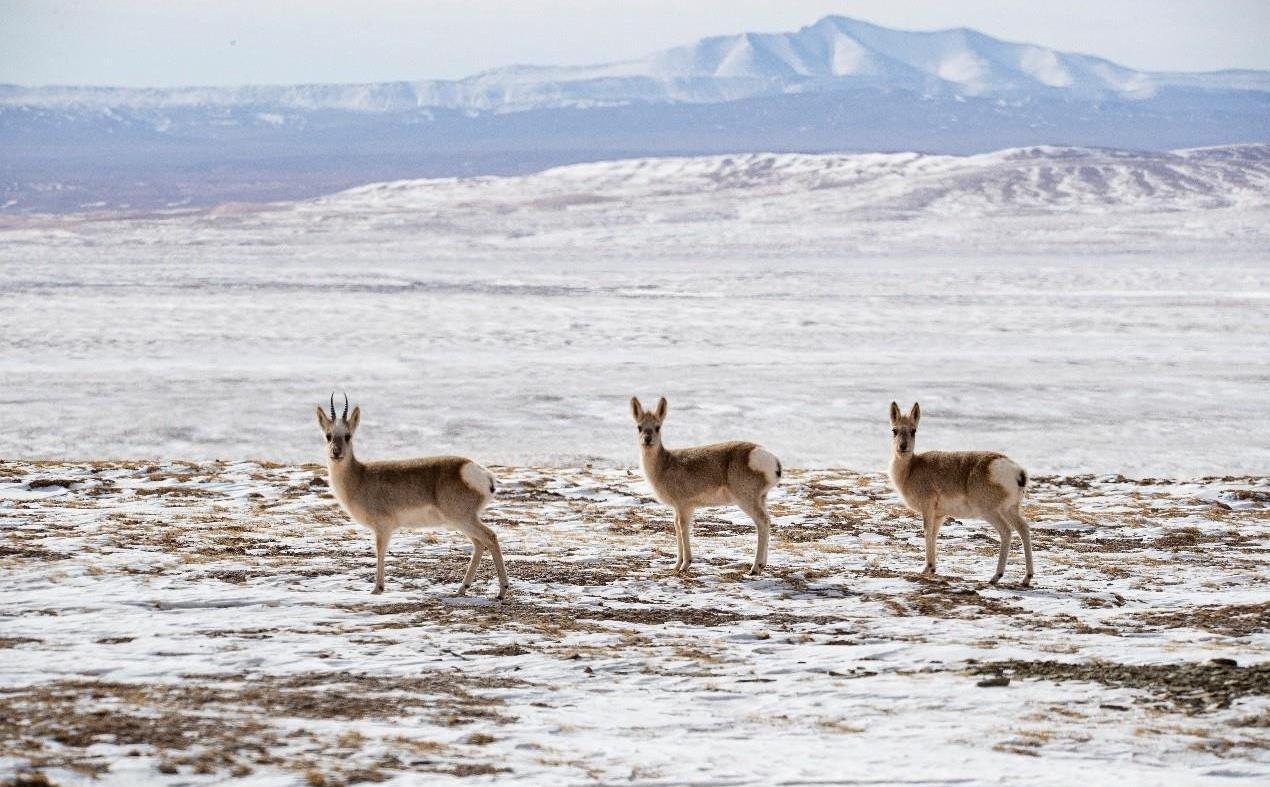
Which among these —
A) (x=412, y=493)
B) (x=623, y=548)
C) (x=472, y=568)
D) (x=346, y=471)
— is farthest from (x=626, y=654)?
(x=623, y=548)

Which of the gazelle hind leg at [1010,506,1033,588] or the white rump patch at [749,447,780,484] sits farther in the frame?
the white rump patch at [749,447,780,484]

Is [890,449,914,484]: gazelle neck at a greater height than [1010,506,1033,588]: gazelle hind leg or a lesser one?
greater

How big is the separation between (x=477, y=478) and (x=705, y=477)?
2.11m

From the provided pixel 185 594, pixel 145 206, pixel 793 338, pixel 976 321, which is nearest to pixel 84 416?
pixel 185 594

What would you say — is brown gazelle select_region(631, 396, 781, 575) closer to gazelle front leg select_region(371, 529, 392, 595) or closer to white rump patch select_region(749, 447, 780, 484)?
white rump patch select_region(749, 447, 780, 484)

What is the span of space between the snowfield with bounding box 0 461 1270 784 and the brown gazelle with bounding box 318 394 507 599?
0.41m

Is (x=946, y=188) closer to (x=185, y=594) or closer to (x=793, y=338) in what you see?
(x=793, y=338)

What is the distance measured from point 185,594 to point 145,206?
522 feet

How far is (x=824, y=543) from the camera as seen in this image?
1243 centimetres

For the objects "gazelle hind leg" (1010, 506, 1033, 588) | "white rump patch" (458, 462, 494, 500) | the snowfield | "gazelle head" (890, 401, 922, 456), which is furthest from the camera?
"gazelle head" (890, 401, 922, 456)

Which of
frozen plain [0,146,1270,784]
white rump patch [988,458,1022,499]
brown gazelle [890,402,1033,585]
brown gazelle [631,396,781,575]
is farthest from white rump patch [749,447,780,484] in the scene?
white rump patch [988,458,1022,499]

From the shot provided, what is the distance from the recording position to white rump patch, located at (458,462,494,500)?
9.79 meters

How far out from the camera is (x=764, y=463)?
10.9m

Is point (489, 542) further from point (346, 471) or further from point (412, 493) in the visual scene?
point (346, 471)
